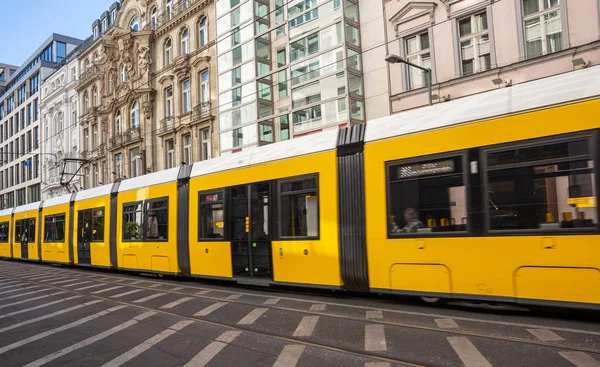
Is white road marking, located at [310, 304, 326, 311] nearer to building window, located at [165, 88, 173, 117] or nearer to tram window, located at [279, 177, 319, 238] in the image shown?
tram window, located at [279, 177, 319, 238]

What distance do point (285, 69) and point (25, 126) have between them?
156ft

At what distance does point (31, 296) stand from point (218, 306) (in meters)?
5.49

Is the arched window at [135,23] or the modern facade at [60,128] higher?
the arched window at [135,23]

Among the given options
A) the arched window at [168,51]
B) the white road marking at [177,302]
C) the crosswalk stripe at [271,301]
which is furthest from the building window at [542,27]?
the arched window at [168,51]

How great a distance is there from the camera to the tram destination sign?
7.17 metres

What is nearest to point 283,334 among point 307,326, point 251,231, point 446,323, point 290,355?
point 307,326

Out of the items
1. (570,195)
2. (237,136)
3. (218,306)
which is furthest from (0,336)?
(237,136)

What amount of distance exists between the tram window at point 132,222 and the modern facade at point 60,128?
31.0m

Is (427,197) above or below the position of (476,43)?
below

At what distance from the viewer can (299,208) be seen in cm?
924

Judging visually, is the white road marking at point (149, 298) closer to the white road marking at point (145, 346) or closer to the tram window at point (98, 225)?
the white road marking at point (145, 346)

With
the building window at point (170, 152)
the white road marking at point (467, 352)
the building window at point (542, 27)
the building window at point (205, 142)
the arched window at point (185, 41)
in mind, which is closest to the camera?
the white road marking at point (467, 352)

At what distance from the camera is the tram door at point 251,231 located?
988 cm

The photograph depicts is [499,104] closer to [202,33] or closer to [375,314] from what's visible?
[375,314]
